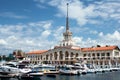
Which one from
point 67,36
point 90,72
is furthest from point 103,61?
point 90,72

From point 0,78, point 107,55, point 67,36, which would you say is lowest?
point 0,78

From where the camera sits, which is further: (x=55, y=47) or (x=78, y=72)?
(x=55, y=47)

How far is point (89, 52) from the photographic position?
182m

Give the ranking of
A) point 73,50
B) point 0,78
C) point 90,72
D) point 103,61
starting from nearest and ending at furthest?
point 0,78
point 90,72
point 103,61
point 73,50

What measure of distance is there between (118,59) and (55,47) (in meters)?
46.0

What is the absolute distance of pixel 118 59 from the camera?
174 m

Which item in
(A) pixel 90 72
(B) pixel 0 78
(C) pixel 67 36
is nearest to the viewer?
(B) pixel 0 78

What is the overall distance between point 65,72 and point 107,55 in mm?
74442

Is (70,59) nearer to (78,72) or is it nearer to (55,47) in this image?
(55,47)

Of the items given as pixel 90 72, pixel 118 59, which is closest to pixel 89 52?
pixel 118 59

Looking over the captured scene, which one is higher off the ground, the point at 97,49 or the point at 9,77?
the point at 97,49

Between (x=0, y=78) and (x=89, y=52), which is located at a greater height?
(x=89, y=52)

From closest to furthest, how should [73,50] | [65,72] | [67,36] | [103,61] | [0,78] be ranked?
[0,78]
[65,72]
[103,61]
[73,50]
[67,36]

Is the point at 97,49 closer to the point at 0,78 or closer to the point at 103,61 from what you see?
the point at 103,61
